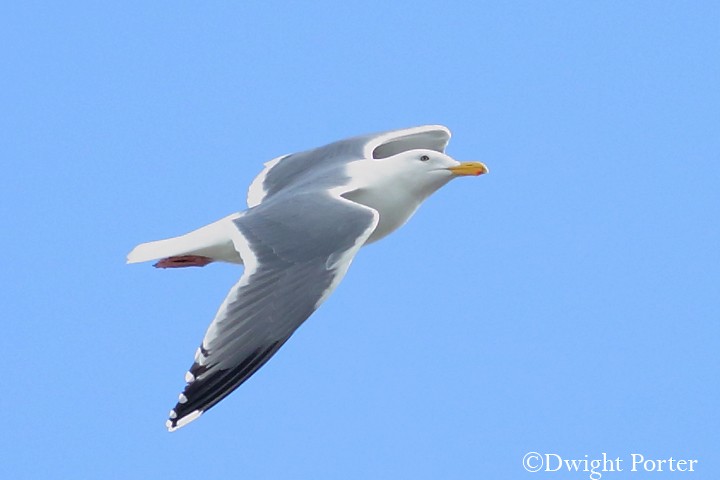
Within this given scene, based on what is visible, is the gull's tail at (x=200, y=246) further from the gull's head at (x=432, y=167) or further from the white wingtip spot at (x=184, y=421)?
the white wingtip spot at (x=184, y=421)

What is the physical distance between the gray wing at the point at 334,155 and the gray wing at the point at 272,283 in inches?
34.5

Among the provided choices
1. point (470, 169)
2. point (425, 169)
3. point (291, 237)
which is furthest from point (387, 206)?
point (291, 237)

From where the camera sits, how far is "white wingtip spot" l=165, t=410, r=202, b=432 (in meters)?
6.77

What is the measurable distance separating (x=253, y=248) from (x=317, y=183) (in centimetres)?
96

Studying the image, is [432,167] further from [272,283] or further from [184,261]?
[272,283]

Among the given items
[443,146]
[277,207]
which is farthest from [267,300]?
[443,146]

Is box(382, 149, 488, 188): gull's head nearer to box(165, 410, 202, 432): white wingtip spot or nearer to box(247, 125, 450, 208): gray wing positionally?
box(247, 125, 450, 208): gray wing

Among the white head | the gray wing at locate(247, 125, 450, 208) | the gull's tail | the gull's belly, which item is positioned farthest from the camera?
the gray wing at locate(247, 125, 450, 208)

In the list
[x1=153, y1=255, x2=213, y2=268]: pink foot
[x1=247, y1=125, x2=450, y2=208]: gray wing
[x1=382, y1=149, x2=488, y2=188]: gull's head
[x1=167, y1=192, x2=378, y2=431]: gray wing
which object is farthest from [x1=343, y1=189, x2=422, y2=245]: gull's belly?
[x1=153, y1=255, x2=213, y2=268]: pink foot

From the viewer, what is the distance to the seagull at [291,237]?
6.98 metres

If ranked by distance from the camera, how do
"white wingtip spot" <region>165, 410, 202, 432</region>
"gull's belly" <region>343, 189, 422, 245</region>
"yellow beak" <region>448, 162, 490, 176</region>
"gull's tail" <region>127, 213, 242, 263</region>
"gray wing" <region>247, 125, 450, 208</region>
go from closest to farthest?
1. "white wingtip spot" <region>165, 410, 202, 432</region>
2. "gull's tail" <region>127, 213, 242, 263</region>
3. "gull's belly" <region>343, 189, 422, 245</region>
4. "yellow beak" <region>448, 162, 490, 176</region>
5. "gray wing" <region>247, 125, 450, 208</region>

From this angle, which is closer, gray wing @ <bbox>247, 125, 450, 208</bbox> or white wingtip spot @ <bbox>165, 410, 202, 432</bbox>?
white wingtip spot @ <bbox>165, 410, 202, 432</bbox>

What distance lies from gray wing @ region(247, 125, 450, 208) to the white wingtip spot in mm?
2307

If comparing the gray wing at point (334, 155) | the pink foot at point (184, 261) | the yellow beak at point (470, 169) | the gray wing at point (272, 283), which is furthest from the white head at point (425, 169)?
the pink foot at point (184, 261)
